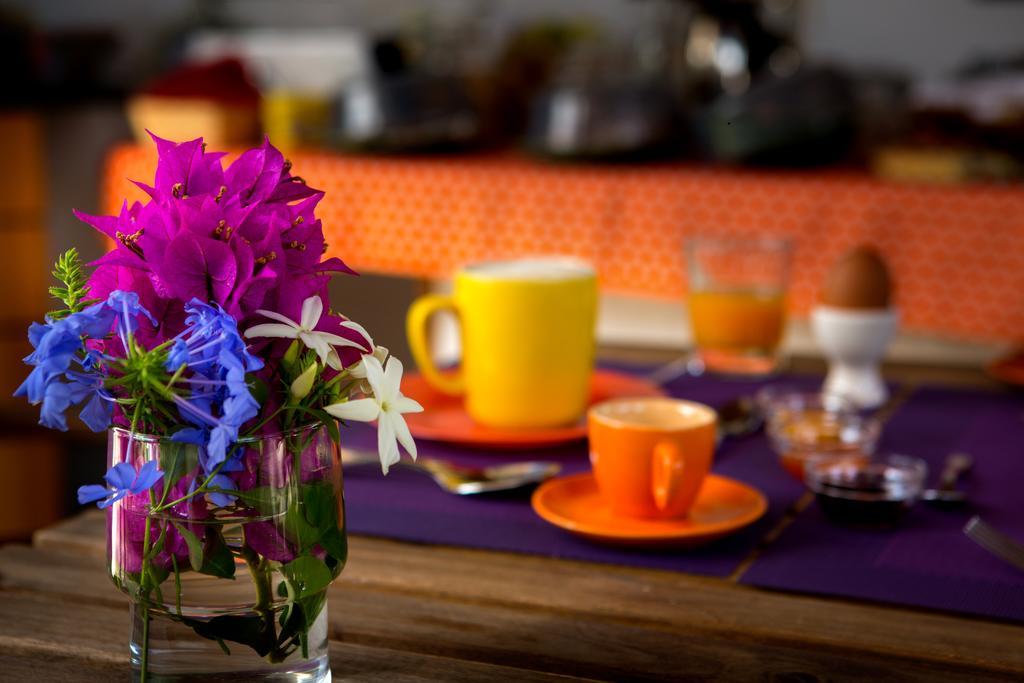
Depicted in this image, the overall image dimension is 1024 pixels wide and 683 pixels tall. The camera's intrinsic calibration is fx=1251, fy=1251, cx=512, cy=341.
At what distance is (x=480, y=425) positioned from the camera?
93 cm

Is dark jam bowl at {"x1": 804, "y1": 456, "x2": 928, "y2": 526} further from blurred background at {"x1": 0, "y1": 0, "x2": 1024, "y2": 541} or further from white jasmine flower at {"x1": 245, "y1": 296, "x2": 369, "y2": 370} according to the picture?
blurred background at {"x1": 0, "y1": 0, "x2": 1024, "y2": 541}

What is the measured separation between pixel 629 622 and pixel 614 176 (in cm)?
174

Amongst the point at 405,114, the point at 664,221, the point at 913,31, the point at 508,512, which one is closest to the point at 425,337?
the point at 508,512

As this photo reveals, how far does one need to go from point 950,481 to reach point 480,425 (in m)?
0.33

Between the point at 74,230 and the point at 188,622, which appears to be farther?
the point at 74,230

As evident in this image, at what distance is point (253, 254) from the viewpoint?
0.46 m

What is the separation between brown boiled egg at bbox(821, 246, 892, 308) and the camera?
1.07m

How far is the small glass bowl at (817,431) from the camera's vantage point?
832 millimetres

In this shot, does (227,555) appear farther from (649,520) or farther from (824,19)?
(824,19)

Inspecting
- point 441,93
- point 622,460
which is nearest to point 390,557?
point 622,460

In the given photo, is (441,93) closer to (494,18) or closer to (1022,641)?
(494,18)

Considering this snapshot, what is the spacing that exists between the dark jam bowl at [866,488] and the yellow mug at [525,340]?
0.64 feet

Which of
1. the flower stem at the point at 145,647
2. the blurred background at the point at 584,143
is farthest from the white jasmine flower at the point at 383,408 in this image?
the blurred background at the point at 584,143

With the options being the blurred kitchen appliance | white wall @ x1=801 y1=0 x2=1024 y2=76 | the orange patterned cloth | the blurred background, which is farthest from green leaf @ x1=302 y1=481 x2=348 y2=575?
white wall @ x1=801 y1=0 x2=1024 y2=76
